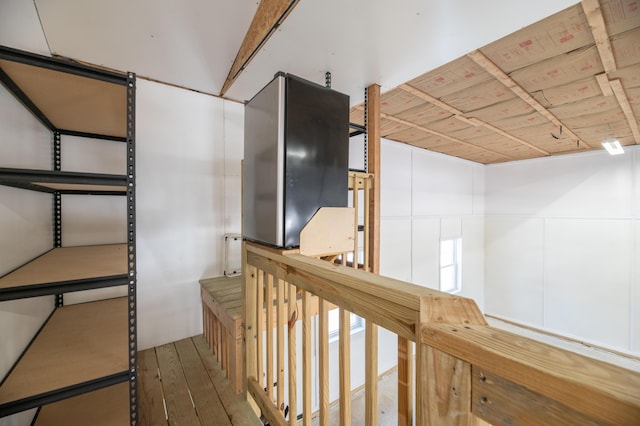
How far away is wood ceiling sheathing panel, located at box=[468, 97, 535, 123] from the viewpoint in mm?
2629

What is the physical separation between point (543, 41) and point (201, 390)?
3200 millimetres

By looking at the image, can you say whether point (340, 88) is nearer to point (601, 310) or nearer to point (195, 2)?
point (195, 2)

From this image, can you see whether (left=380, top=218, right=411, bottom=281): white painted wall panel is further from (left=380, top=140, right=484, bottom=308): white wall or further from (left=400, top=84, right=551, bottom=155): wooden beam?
(left=400, top=84, right=551, bottom=155): wooden beam

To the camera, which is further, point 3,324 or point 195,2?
point 195,2

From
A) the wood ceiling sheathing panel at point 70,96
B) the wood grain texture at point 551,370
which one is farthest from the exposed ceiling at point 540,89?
the wood ceiling sheathing panel at point 70,96

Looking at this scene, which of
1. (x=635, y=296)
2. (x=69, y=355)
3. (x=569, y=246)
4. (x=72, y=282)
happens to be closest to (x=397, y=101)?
(x=72, y=282)

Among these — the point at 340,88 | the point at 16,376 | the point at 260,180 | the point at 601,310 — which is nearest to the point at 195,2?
the point at 260,180

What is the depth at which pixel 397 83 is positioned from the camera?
6.89 ft

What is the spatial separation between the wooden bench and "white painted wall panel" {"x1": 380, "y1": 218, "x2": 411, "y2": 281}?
266 centimetres

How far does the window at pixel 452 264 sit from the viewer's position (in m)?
5.66

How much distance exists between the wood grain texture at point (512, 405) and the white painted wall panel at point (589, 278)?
6.75m

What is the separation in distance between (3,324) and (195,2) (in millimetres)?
1698

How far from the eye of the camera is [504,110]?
2812 mm

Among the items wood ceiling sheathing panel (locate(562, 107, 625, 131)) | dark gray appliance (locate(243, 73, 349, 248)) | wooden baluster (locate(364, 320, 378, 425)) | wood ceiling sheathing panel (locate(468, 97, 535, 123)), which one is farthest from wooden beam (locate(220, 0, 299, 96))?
wood ceiling sheathing panel (locate(562, 107, 625, 131))
